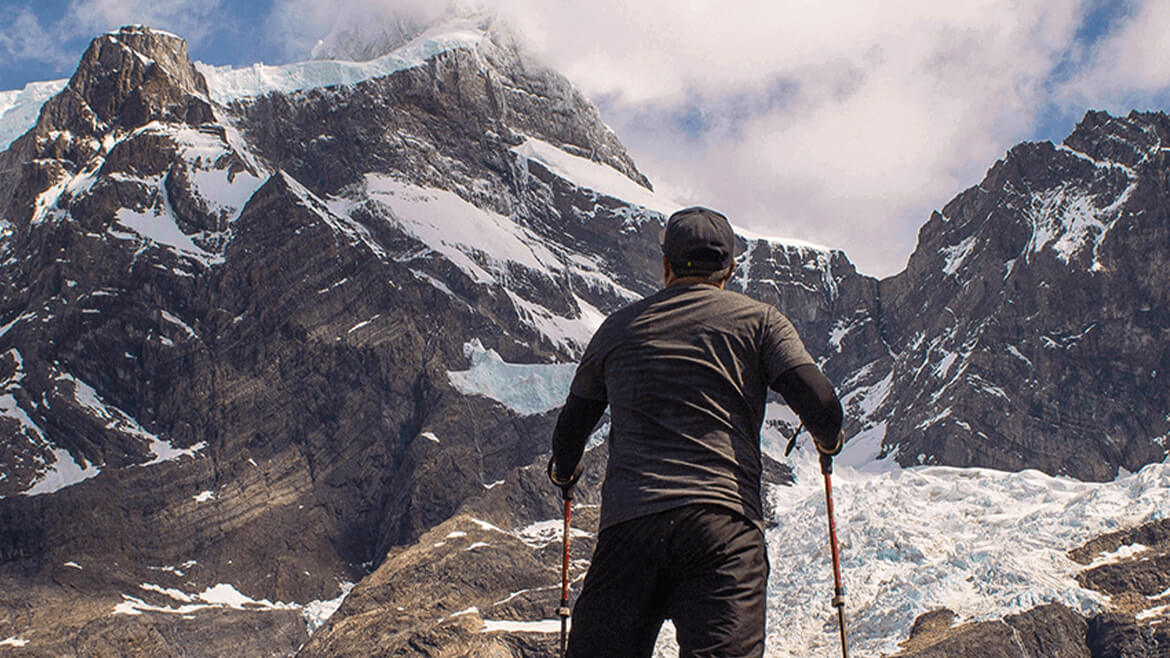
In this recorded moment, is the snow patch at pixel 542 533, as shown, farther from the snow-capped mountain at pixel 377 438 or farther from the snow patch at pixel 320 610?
the snow patch at pixel 320 610

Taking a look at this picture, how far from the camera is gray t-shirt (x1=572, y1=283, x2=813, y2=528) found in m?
6.14

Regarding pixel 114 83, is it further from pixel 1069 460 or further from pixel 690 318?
pixel 690 318

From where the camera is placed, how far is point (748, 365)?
248 inches

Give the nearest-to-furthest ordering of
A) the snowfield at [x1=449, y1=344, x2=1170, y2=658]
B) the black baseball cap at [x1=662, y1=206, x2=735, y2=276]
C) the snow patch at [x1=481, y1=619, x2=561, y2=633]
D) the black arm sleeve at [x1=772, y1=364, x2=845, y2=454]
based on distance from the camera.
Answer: the black arm sleeve at [x1=772, y1=364, x2=845, y2=454] → the black baseball cap at [x1=662, y1=206, x2=735, y2=276] → the snowfield at [x1=449, y1=344, x2=1170, y2=658] → the snow patch at [x1=481, y1=619, x2=561, y2=633]

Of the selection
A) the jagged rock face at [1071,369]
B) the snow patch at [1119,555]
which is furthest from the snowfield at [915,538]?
the jagged rock face at [1071,369]

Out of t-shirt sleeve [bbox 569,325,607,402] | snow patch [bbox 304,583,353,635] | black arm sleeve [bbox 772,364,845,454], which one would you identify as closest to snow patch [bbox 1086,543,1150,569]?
snow patch [bbox 304,583,353,635]

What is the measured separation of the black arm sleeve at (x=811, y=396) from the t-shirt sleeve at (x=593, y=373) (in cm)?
82

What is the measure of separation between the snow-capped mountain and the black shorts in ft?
411

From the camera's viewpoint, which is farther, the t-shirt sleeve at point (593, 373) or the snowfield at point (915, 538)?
the snowfield at point (915, 538)

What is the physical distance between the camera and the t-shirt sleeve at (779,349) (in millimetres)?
6168

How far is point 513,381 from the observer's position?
178125mm

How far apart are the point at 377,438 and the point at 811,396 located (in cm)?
16852

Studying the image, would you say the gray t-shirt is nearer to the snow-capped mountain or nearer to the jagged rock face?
the snow-capped mountain

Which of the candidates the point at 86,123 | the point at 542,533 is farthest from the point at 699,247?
the point at 86,123
